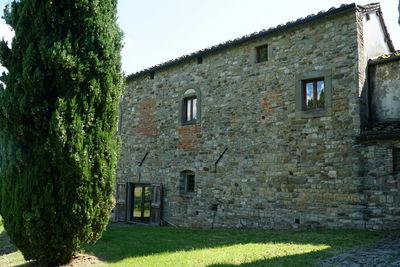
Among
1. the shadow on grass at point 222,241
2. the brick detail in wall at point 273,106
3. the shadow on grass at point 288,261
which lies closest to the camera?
the shadow on grass at point 288,261

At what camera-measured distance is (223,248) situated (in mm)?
7234

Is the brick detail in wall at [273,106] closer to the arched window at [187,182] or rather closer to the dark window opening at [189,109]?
the dark window opening at [189,109]

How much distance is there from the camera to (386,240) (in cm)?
677

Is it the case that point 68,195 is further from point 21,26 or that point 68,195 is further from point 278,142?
point 278,142

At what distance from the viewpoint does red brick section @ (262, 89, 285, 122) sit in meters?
9.62

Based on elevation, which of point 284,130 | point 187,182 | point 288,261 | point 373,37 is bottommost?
point 288,261

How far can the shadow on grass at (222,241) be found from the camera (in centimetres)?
621

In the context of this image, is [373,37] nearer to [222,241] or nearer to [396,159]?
[396,159]

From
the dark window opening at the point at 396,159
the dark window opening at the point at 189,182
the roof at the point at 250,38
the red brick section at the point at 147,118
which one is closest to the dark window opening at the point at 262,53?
the roof at the point at 250,38

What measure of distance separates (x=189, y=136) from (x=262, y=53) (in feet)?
12.0

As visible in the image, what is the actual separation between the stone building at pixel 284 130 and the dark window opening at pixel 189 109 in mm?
36

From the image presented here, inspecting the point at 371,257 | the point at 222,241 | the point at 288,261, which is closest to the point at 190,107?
the point at 222,241

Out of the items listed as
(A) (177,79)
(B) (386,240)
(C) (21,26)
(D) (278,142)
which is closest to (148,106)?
(A) (177,79)

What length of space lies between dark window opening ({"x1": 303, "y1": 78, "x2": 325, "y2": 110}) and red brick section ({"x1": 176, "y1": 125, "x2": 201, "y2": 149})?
3.75m
